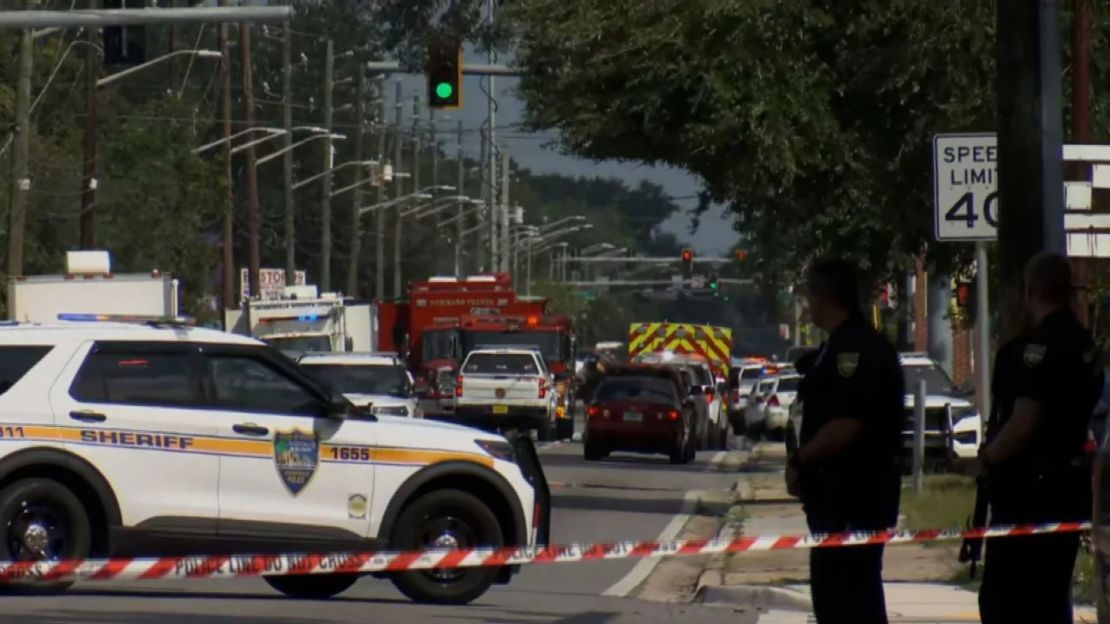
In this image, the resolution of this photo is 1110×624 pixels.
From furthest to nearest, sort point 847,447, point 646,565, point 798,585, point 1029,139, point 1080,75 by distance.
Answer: point 646,565
point 1080,75
point 798,585
point 1029,139
point 847,447

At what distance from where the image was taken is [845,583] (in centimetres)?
840

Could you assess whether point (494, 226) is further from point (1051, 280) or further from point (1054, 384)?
point (1054, 384)

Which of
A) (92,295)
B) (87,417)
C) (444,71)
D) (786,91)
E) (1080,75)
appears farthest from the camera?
(92,295)

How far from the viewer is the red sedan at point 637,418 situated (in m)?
34.1

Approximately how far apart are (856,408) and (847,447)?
16cm

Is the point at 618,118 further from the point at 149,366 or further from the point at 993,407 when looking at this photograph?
the point at 993,407

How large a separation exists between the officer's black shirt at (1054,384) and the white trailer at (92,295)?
21.0 meters

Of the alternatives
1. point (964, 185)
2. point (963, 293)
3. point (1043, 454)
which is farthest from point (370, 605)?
point (963, 293)

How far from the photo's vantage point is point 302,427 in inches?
510

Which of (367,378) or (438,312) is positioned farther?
(438,312)

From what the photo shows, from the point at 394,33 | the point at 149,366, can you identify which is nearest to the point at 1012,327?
the point at 149,366

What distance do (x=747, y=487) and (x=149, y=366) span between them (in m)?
15.9

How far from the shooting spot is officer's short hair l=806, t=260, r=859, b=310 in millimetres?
8555

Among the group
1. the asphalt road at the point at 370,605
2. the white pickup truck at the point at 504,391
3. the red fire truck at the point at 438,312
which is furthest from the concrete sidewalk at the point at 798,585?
the red fire truck at the point at 438,312
